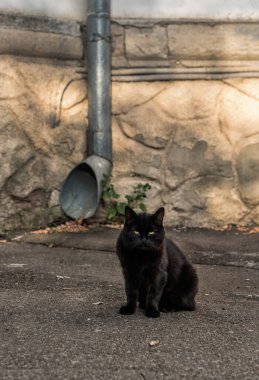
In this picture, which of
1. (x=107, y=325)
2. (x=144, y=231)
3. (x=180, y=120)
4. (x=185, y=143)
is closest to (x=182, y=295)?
(x=144, y=231)

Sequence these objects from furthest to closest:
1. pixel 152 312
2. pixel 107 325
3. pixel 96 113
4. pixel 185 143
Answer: pixel 185 143
pixel 96 113
pixel 152 312
pixel 107 325

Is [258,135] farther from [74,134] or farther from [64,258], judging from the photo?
[64,258]

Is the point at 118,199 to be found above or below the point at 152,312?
above

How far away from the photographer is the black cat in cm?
342

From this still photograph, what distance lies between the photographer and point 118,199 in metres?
6.43

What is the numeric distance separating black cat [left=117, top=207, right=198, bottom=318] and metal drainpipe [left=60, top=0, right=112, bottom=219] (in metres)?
2.78

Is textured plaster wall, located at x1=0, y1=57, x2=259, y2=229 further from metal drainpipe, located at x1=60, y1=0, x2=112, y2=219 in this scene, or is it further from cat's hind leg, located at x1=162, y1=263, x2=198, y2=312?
cat's hind leg, located at x1=162, y1=263, x2=198, y2=312

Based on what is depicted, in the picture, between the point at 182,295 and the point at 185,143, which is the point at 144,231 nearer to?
the point at 182,295

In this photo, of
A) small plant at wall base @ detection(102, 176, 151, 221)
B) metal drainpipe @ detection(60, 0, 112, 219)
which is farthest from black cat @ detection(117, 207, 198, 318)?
metal drainpipe @ detection(60, 0, 112, 219)

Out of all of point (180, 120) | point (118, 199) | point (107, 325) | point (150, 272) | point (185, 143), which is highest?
point (180, 120)

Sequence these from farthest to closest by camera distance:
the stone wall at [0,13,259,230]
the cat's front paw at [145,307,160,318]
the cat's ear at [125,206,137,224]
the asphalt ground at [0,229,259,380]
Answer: the stone wall at [0,13,259,230] → the cat's ear at [125,206,137,224] → the cat's front paw at [145,307,160,318] → the asphalt ground at [0,229,259,380]

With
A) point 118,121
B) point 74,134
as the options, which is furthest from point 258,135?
point 74,134

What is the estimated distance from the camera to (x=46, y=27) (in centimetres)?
626

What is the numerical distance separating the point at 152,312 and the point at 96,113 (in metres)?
3.41
